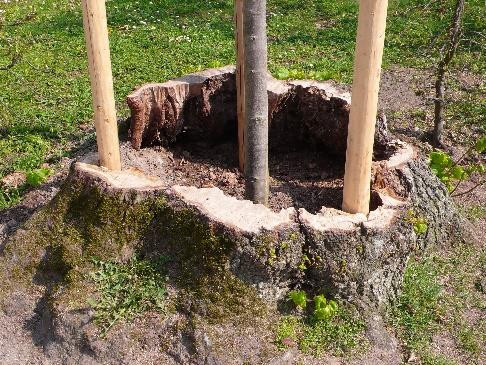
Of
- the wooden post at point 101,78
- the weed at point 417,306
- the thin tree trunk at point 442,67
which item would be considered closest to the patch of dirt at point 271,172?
the wooden post at point 101,78

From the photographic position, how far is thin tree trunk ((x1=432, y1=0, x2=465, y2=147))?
5.24 m

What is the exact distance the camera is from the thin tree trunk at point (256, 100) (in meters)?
3.71

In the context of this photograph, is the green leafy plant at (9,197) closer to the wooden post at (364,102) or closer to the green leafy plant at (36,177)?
the green leafy plant at (36,177)

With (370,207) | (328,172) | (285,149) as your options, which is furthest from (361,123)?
(285,149)

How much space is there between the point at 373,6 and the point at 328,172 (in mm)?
1886

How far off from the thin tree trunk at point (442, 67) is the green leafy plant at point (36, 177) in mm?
3597

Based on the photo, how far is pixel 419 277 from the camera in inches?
158

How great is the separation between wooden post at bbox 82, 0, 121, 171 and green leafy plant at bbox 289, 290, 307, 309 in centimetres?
145

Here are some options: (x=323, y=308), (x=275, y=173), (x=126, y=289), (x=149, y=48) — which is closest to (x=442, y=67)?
(x=275, y=173)

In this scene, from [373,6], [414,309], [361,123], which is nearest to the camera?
[373,6]

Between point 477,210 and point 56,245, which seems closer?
point 56,245

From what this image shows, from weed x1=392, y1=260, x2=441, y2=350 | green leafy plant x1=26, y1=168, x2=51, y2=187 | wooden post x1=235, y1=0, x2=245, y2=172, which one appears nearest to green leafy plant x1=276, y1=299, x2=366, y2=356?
weed x1=392, y1=260, x2=441, y2=350

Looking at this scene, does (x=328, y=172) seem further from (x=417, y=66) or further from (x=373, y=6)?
(x=417, y=66)

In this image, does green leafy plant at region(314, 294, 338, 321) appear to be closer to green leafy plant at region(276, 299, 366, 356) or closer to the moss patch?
green leafy plant at region(276, 299, 366, 356)
